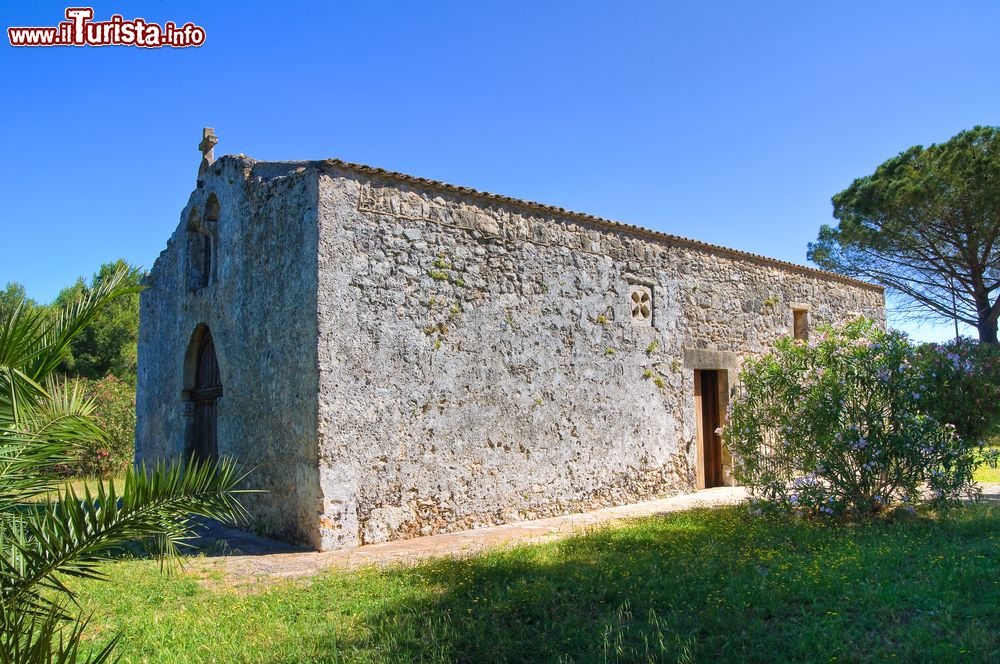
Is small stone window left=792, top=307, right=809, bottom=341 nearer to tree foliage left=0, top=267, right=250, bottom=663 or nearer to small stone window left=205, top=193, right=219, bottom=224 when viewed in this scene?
small stone window left=205, top=193, right=219, bottom=224

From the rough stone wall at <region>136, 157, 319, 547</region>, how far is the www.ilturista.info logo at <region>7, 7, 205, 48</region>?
1.54 meters

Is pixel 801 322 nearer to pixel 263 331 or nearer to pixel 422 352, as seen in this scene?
pixel 422 352

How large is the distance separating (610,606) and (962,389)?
4900 mm

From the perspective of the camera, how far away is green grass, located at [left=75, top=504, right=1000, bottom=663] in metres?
3.81

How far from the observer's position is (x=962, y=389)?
718 centimetres

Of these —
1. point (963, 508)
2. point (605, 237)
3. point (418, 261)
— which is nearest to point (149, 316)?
point (418, 261)

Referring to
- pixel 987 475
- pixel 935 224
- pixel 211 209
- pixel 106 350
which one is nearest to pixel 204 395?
pixel 211 209

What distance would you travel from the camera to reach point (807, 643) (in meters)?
3.80

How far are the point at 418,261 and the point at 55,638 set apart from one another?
4647 millimetres

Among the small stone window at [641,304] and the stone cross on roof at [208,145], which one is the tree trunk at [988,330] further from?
the stone cross on roof at [208,145]

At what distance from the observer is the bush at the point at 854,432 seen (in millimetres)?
6984

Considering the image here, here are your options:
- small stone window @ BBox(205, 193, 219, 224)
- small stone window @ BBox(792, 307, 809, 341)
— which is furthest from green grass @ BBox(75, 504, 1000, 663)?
small stone window @ BBox(792, 307, 809, 341)

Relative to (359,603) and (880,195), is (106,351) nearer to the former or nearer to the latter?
(359,603)

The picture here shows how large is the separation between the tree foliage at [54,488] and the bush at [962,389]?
688 centimetres
